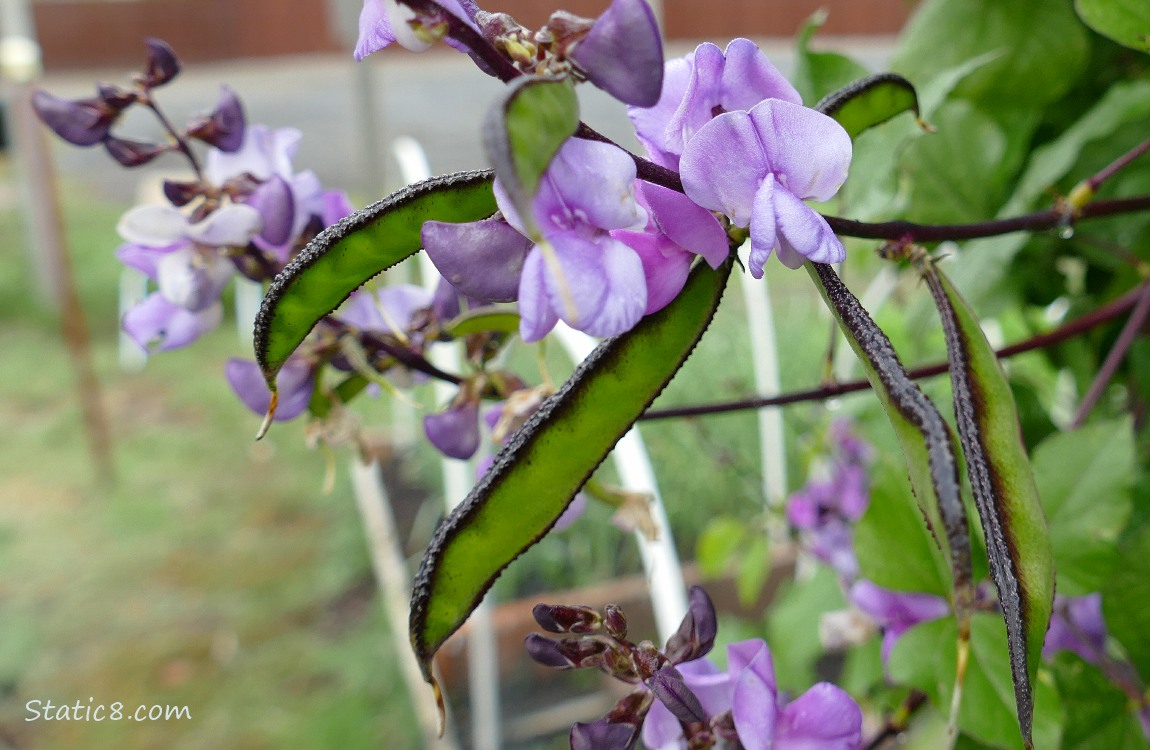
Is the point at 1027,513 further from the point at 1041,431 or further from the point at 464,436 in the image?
the point at 1041,431

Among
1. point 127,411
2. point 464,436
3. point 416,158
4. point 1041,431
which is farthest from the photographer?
point 127,411

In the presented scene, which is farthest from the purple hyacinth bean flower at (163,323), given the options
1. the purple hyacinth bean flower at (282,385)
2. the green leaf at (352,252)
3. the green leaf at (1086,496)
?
the green leaf at (1086,496)

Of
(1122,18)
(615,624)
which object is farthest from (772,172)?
(1122,18)

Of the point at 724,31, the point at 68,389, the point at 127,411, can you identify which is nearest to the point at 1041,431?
the point at 127,411

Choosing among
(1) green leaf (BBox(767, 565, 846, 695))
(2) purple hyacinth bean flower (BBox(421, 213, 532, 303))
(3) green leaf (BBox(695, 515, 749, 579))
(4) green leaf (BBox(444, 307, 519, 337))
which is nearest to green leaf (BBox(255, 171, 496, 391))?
(2) purple hyacinth bean flower (BBox(421, 213, 532, 303))

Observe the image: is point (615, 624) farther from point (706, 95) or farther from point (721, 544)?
point (721, 544)
